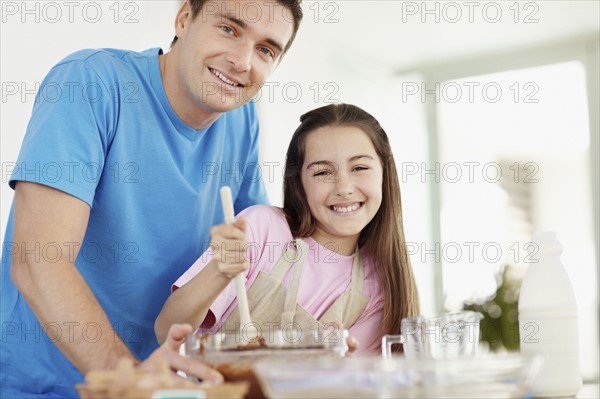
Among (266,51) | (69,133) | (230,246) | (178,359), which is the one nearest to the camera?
(178,359)

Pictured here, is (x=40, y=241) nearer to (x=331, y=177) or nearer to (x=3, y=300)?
(x=3, y=300)

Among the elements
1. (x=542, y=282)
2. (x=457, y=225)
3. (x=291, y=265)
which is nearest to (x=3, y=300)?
(x=291, y=265)

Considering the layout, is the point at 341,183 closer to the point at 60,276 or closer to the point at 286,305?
the point at 286,305

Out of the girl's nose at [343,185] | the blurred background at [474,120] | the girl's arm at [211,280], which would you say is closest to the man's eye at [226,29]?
the girl's nose at [343,185]

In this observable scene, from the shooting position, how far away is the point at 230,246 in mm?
1155

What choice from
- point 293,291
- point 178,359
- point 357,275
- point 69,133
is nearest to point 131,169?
point 69,133

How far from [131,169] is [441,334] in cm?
71

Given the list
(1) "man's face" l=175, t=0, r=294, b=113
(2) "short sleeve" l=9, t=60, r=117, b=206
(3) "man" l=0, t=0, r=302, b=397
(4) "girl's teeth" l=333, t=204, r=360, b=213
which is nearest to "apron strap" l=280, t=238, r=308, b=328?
(4) "girl's teeth" l=333, t=204, r=360, b=213

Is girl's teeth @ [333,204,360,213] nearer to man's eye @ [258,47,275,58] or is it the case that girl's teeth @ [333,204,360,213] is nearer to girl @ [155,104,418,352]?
girl @ [155,104,418,352]

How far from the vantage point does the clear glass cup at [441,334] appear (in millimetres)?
1185

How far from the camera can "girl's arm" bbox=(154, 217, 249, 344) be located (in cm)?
115

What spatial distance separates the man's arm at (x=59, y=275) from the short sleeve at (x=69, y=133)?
3 centimetres

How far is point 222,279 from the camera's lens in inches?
50.7

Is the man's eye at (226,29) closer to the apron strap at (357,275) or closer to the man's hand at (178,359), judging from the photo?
the apron strap at (357,275)
